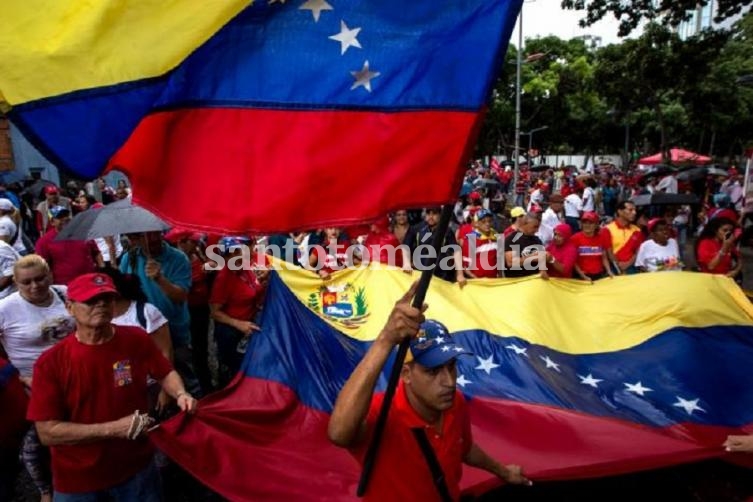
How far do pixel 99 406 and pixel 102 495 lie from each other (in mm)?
527

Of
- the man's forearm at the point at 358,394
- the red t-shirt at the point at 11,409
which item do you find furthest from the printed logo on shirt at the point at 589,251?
the red t-shirt at the point at 11,409

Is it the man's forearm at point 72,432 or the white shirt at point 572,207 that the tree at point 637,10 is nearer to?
the white shirt at point 572,207

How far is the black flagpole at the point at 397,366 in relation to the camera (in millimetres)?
2051

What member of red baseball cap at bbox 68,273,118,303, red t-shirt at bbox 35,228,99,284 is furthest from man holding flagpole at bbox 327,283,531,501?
red t-shirt at bbox 35,228,99,284

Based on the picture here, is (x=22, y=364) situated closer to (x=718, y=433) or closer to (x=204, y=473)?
(x=204, y=473)

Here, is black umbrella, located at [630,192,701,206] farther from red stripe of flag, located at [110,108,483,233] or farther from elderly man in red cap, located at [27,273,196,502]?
elderly man in red cap, located at [27,273,196,502]

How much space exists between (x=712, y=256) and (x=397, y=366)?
6203 millimetres

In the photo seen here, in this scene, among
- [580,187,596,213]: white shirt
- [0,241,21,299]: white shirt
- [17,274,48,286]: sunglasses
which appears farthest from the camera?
[580,187,596,213]: white shirt

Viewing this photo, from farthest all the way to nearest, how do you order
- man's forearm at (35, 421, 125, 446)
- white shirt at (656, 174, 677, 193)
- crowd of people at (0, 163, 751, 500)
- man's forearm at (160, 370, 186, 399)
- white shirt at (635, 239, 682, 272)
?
white shirt at (656, 174, 677, 193), white shirt at (635, 239, 682, 272), man's forearm at (160, 370, 186, 399), crowd of people at (0, 163, 751, 500), man's forearm at (35, 421, 125, 446)

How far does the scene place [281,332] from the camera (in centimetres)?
489

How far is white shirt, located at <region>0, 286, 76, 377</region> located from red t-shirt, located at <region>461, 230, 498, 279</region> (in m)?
4.56

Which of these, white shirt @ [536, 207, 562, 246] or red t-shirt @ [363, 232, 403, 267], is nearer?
red t-shirt @ [363, 232, 403, 267]

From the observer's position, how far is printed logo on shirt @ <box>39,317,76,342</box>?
12.7 ft

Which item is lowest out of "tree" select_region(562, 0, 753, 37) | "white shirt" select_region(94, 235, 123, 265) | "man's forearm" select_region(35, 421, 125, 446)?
"man's forearm" select_region(35, 421, 125, 446)
